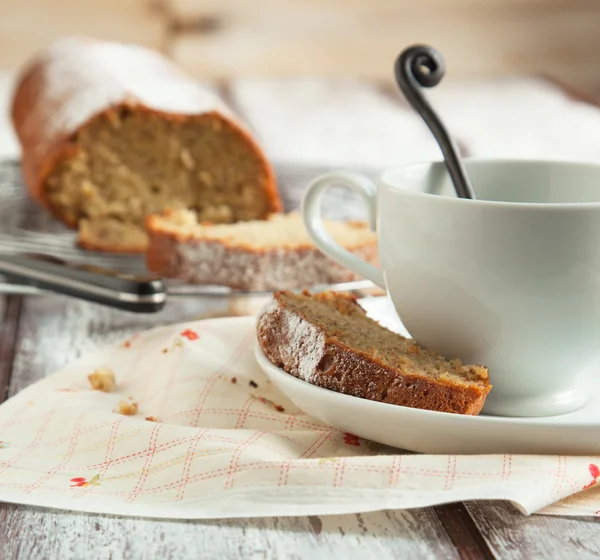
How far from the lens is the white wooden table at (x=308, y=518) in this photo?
88 centimetres

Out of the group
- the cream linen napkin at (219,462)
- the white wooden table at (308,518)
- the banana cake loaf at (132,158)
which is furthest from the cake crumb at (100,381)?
the banana cake loaf at (132,158)

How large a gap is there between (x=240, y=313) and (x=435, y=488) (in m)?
0.73

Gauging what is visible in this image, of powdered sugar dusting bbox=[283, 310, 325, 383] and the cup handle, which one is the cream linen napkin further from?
the cup handle

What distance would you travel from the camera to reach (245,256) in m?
1.75

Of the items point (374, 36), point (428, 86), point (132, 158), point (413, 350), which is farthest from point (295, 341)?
point (374, 36)

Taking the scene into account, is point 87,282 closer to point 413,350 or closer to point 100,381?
point 100,381

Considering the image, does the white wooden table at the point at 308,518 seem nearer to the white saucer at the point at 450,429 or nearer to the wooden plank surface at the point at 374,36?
the white saucer at the point at 450,429

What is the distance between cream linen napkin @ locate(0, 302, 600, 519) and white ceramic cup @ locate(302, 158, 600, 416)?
16cm

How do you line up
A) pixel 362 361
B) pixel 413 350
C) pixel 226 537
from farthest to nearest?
1. pixel 413 350
2. pixel 362 361
3. pixel 226 537

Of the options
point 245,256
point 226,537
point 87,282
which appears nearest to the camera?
point 226,537

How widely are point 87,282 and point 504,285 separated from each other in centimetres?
70

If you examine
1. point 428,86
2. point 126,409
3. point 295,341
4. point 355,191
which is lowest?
point 126,409

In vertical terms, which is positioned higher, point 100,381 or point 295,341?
point 295,341

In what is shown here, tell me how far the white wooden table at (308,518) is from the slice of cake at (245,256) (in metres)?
0.07
